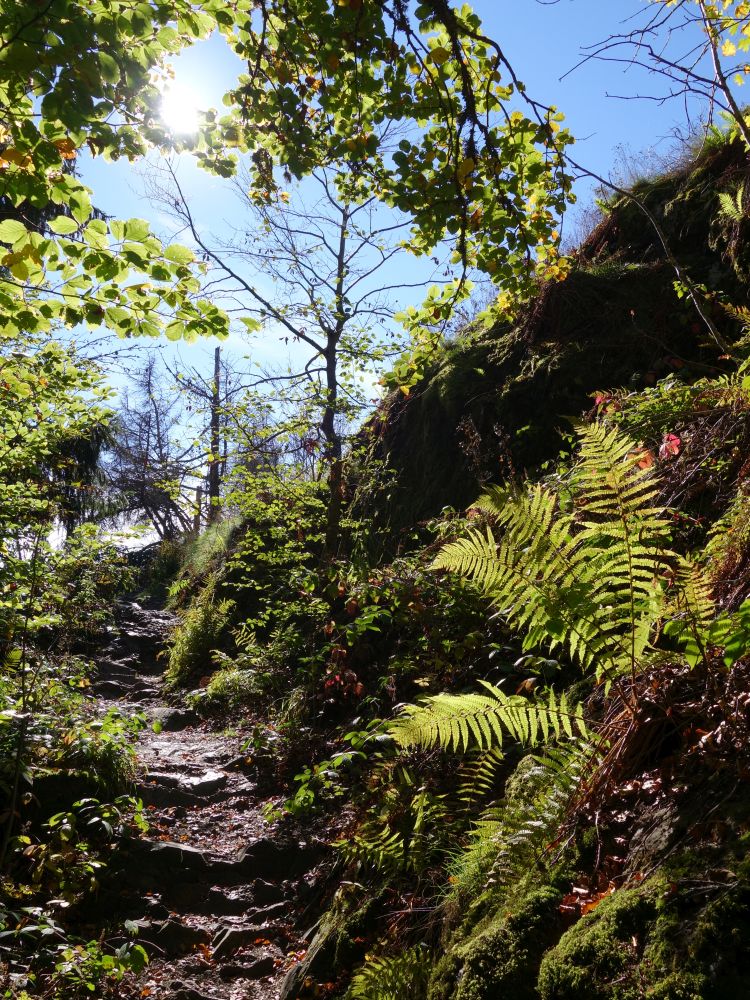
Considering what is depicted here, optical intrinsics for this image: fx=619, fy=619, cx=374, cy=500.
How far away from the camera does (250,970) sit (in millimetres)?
3387

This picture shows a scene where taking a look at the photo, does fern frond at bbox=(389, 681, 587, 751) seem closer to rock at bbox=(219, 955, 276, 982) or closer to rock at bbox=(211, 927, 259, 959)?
rock at bbox=(219, 955, 276, 982)

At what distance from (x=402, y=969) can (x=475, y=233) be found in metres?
3.62

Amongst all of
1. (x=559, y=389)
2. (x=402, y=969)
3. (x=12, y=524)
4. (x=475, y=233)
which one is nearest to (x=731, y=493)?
(x=475, y=233)

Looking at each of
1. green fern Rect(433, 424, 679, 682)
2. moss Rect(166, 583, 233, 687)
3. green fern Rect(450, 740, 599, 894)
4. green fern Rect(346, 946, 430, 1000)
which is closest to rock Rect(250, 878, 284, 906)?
green fern Rect(346, 946, 430, 1000)

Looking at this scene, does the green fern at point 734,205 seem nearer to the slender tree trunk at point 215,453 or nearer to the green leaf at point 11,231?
the slender tree trunk at point 215,453

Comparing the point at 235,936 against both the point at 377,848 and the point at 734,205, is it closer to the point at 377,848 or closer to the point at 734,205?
the point at 377,848

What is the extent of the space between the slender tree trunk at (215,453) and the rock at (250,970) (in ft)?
16.0

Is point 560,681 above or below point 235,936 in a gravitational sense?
above

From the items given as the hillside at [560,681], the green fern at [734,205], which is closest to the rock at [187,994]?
the hillside at [560,681]

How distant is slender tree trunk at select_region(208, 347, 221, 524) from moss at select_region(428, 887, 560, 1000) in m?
6.08

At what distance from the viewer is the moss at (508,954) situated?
5.64 feet

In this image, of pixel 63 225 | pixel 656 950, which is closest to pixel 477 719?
pixel 656 950

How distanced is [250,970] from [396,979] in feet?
5.22

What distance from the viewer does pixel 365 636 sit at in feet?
19.4
